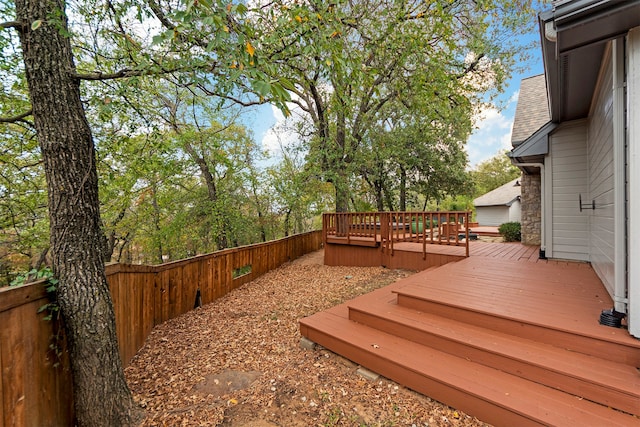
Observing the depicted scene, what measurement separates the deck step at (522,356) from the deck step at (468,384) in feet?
0.20

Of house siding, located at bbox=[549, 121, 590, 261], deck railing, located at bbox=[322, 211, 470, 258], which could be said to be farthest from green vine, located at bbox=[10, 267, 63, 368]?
house siding, located at bbox=[549, 121, 590, 261]

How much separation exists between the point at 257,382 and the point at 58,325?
5.61ft

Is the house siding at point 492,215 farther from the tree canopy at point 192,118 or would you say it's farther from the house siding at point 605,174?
the house siding at point 605,174

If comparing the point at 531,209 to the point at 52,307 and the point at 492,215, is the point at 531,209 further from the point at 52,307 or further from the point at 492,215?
the point at 492,215

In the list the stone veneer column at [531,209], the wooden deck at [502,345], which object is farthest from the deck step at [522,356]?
the stone veneer column at [531,209]

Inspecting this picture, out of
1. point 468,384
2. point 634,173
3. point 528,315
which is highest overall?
point 634,173

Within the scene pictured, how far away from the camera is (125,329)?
9.94ft

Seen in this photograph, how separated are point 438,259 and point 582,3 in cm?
497

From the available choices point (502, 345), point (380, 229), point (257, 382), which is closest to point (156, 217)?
point (380, 229)

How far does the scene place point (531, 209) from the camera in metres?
7.25

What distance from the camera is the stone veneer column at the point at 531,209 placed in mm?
7160

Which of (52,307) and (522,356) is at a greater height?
(52,307)

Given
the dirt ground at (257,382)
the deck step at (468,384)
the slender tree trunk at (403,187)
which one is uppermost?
the slender tree trunk at (403,187)

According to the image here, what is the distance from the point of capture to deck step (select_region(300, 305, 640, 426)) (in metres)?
1.79
